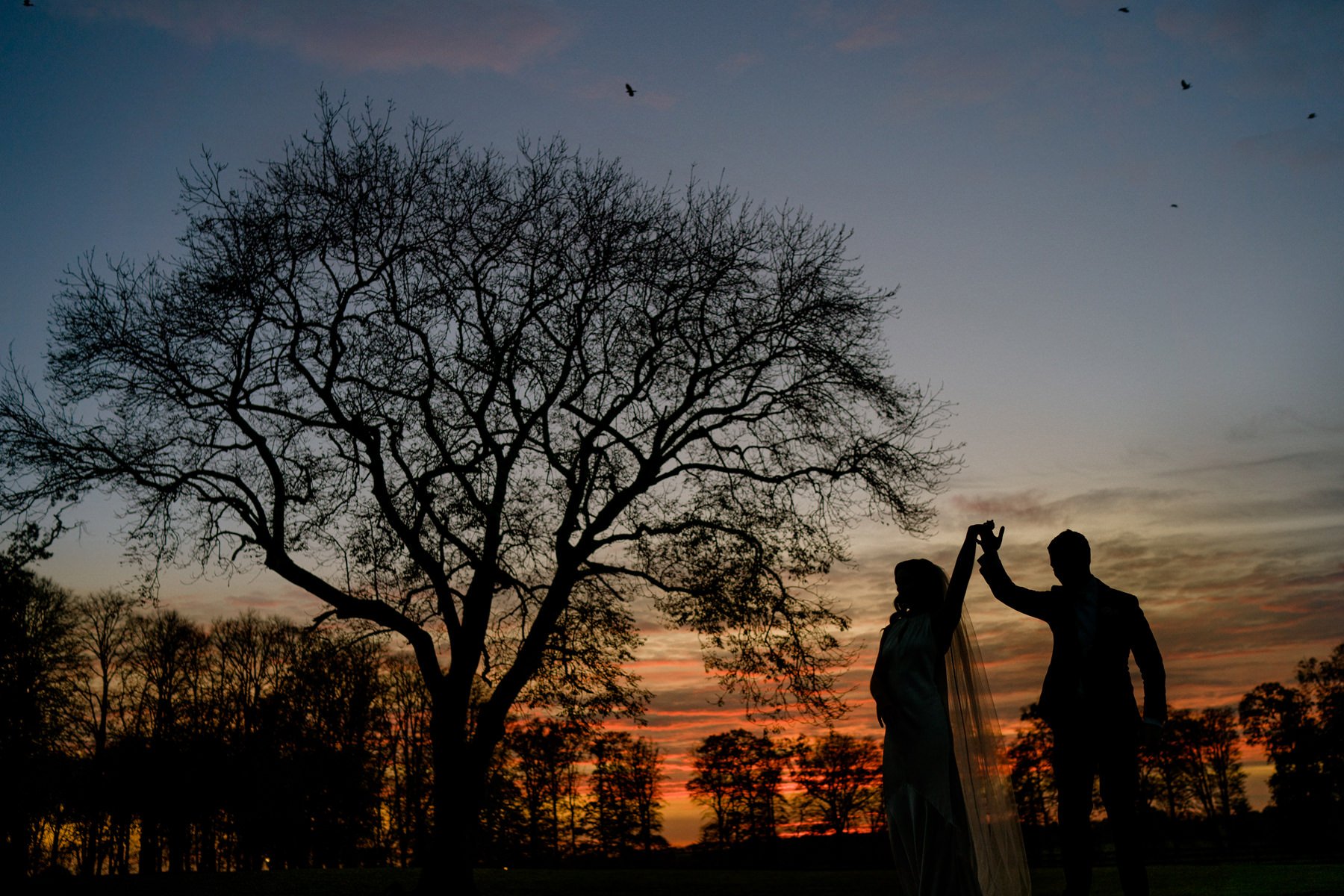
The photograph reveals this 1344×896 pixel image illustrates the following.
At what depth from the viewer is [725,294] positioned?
1634 cm

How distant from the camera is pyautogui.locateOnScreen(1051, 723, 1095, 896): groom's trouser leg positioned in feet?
16.5

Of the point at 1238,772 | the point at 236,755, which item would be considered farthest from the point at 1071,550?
the point at 1238,772

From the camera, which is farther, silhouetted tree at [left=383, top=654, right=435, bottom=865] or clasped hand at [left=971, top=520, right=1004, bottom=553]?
silhouetted tree at [left=383, top=654, right=435, bottom=865]

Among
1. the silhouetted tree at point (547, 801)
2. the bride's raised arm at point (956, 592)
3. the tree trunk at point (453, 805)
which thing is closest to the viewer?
the bride's raised arm at point (956, 592)

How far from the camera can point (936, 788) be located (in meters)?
5.60

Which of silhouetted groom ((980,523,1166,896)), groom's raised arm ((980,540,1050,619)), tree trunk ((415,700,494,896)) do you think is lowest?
tree trunk ((415,700,494,896))

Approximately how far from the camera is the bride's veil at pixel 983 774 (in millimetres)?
5840

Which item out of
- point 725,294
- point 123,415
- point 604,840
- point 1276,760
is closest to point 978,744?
point 725,294

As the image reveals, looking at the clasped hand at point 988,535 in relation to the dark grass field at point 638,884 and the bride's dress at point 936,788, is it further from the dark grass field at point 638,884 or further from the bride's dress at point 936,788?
the dark grass field at point 638,884

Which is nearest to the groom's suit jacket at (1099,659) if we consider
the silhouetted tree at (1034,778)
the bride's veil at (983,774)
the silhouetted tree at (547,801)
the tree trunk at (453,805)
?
the bride's veil at (983,774)

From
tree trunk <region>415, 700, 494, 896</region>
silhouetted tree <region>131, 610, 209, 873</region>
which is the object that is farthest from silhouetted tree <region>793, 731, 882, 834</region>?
tree trunk <region>415, 700, 494, 896</region>

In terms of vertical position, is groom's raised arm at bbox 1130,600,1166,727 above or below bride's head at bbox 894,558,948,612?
below

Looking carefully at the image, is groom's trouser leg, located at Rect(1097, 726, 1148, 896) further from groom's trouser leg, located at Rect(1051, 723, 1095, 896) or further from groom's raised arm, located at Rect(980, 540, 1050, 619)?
groom's raised arm, located at Rect(980, 540, 1050, 619)

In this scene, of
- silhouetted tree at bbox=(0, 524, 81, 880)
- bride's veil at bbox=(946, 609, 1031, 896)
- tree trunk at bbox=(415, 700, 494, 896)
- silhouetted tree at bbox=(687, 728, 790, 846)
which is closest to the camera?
bride's veil at bbox=(946, 609, 1031, 896)
